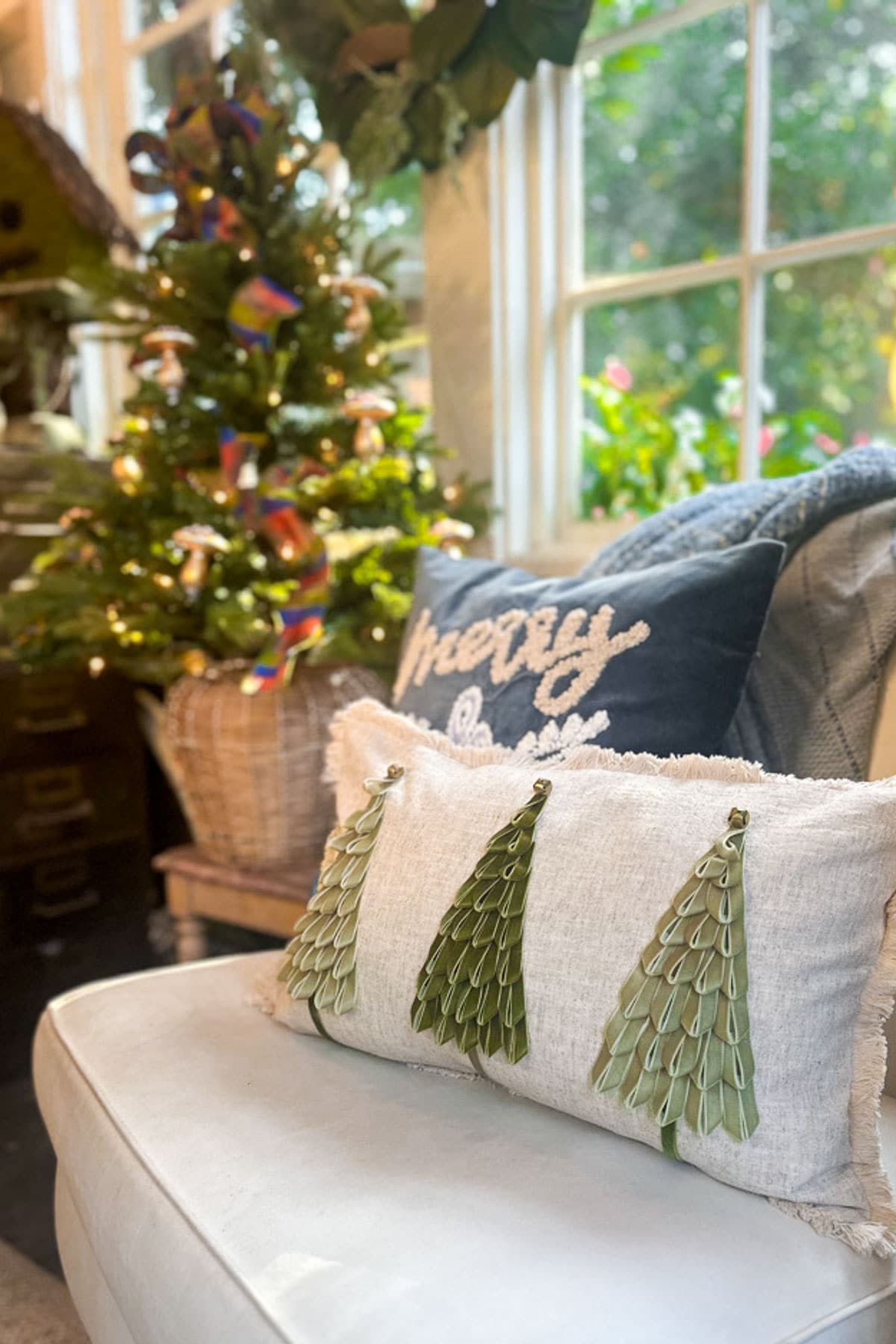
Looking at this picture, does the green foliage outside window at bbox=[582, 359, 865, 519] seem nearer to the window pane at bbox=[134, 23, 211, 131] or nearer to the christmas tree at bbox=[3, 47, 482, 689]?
the christmas tree at bbox=[3, 47, 482, 689]

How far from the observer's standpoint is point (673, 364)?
1745 millimetres

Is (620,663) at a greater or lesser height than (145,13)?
lesser

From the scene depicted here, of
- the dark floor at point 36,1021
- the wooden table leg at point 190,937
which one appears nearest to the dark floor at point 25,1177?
the dark floor at point 36,1021

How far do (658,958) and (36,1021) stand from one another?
1.49 metres

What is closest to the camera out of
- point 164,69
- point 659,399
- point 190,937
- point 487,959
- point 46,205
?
point 487,959

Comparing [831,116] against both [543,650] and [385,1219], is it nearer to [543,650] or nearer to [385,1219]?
[543,650]

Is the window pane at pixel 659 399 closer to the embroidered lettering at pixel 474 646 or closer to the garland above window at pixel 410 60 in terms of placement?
the garland above window at pixel 410 60

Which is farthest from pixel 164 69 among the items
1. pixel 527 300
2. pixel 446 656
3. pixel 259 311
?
pixel 446 656

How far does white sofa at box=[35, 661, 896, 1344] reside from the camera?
0.57 m

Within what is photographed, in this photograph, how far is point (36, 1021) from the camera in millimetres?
1839

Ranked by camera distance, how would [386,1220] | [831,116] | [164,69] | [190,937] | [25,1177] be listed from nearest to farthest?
[386,1220]
[25,1177]
[831,116]
[190,937]
[164,69]

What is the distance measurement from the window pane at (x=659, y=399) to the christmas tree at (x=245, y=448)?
28 cm

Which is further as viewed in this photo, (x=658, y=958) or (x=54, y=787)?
(x=54, y=787)

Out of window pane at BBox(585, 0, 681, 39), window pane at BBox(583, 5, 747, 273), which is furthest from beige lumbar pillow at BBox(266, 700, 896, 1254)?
window pane at BBox(585, 0, 681, 39)
